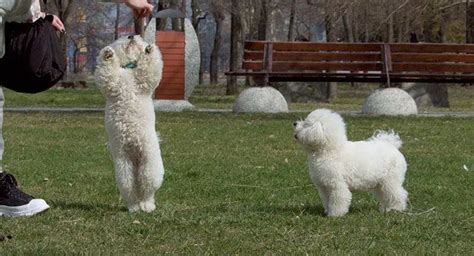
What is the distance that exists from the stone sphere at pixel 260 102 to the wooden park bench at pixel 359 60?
1.10 metres

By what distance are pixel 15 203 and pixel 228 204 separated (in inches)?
55.8

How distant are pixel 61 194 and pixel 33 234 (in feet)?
5.71

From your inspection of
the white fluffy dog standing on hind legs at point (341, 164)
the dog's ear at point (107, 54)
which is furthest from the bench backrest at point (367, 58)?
the dog's ear at point (107, 54)

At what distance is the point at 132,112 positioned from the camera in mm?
5164

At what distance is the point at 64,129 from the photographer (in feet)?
41.5

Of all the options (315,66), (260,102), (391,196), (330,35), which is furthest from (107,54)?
(330,35)

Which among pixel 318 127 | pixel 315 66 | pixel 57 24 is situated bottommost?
pixel 318 127

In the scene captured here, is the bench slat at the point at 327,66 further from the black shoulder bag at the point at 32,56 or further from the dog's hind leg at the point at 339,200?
the black shoulder bag at the point at 32,56

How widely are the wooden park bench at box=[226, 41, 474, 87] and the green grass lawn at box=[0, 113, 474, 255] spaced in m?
6.38

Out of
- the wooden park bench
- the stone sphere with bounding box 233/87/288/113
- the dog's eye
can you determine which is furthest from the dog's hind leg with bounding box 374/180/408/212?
the wooden park bench

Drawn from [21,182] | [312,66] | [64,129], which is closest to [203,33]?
[312,66]

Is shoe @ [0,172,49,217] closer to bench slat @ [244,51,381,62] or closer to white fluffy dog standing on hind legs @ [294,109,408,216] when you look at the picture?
white fluffy dog standing on hind legs @ [294,109,408,216]

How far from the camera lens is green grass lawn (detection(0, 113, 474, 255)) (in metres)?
4.38

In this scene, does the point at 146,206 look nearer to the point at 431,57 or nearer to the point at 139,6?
the point at 139,6
